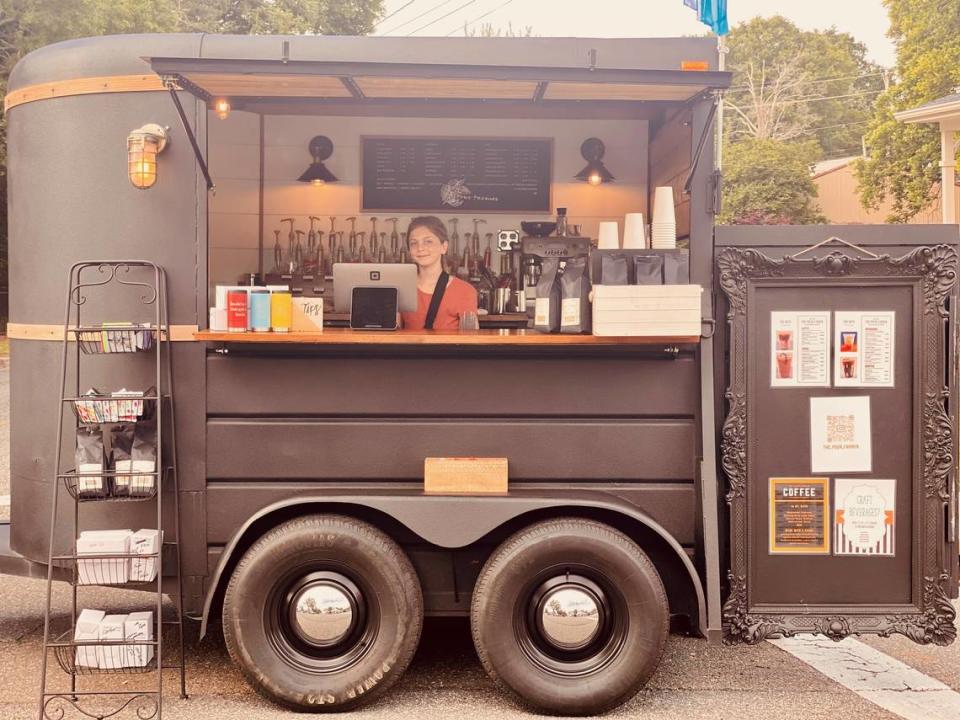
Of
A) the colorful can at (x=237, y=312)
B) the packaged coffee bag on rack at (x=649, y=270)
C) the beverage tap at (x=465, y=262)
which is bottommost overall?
the colorful can at (x=237, y=312)

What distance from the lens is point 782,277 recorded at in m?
4.29

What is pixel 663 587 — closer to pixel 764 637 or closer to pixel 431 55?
pixel 764 637

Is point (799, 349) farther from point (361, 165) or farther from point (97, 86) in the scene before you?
point (361, 165)

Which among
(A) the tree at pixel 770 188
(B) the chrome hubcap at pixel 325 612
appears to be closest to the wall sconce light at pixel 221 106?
(B) the chrome hubcap at pixel 325 612

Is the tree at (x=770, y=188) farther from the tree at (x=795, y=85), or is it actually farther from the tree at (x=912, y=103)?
the tree at (x=795, y=85)

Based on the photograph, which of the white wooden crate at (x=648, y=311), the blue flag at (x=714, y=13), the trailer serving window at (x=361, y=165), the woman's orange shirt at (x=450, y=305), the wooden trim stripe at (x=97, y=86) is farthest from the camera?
the blue flag at (x=714, y=13)

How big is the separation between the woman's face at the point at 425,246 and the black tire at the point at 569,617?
9.27 feet

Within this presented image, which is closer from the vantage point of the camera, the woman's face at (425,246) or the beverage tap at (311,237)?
the woman's face at (425,246)

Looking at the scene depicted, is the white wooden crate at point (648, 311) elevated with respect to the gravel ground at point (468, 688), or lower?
elevated

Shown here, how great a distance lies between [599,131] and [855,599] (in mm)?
4859

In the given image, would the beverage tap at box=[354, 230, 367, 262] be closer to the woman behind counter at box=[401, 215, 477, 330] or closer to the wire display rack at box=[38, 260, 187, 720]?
the woman behind counter at box=[401, 215, 477, 330]

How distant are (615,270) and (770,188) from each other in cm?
3642

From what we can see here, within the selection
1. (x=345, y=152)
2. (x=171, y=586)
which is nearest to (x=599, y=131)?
(x=345, y=152)

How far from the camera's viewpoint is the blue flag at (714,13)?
764 centimetres
